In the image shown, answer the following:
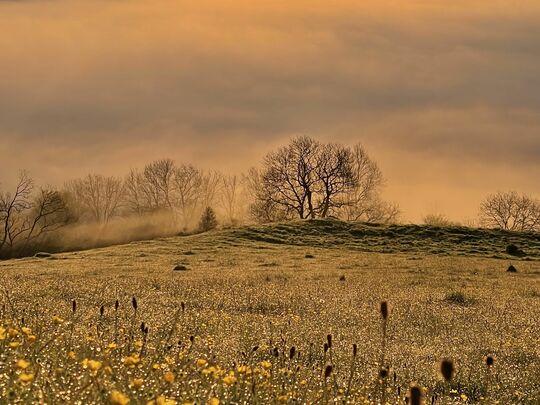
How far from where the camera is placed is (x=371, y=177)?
98250 millimetres

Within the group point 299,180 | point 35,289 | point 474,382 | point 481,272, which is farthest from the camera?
point 299,180

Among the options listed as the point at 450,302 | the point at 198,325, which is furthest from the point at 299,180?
the point at 198,325

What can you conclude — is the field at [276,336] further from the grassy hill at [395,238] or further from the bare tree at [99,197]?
the bare tree at [99,197]

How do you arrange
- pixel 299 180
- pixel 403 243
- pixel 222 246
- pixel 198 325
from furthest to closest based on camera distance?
pixel 299 180, pixel 403 243, pixel 222 246, pixel 198 325

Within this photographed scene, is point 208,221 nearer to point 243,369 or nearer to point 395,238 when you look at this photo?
point 395,238

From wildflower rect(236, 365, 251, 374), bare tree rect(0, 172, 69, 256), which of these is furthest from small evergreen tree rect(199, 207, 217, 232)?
wildflower rect(236, 365, 251, 374)

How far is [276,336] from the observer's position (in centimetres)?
1198

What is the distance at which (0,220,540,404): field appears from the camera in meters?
5.51

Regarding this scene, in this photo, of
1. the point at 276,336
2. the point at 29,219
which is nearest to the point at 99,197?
the point at 29,219

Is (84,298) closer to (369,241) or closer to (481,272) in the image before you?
(481,272)

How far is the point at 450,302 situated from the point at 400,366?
11775mm

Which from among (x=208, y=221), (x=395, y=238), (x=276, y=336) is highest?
(x=208, y=221)

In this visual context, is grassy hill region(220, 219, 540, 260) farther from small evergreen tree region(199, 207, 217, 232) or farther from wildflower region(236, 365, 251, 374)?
wildflower region(236, 365, 251, 374)

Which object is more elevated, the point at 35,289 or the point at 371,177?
the point at 371,177
